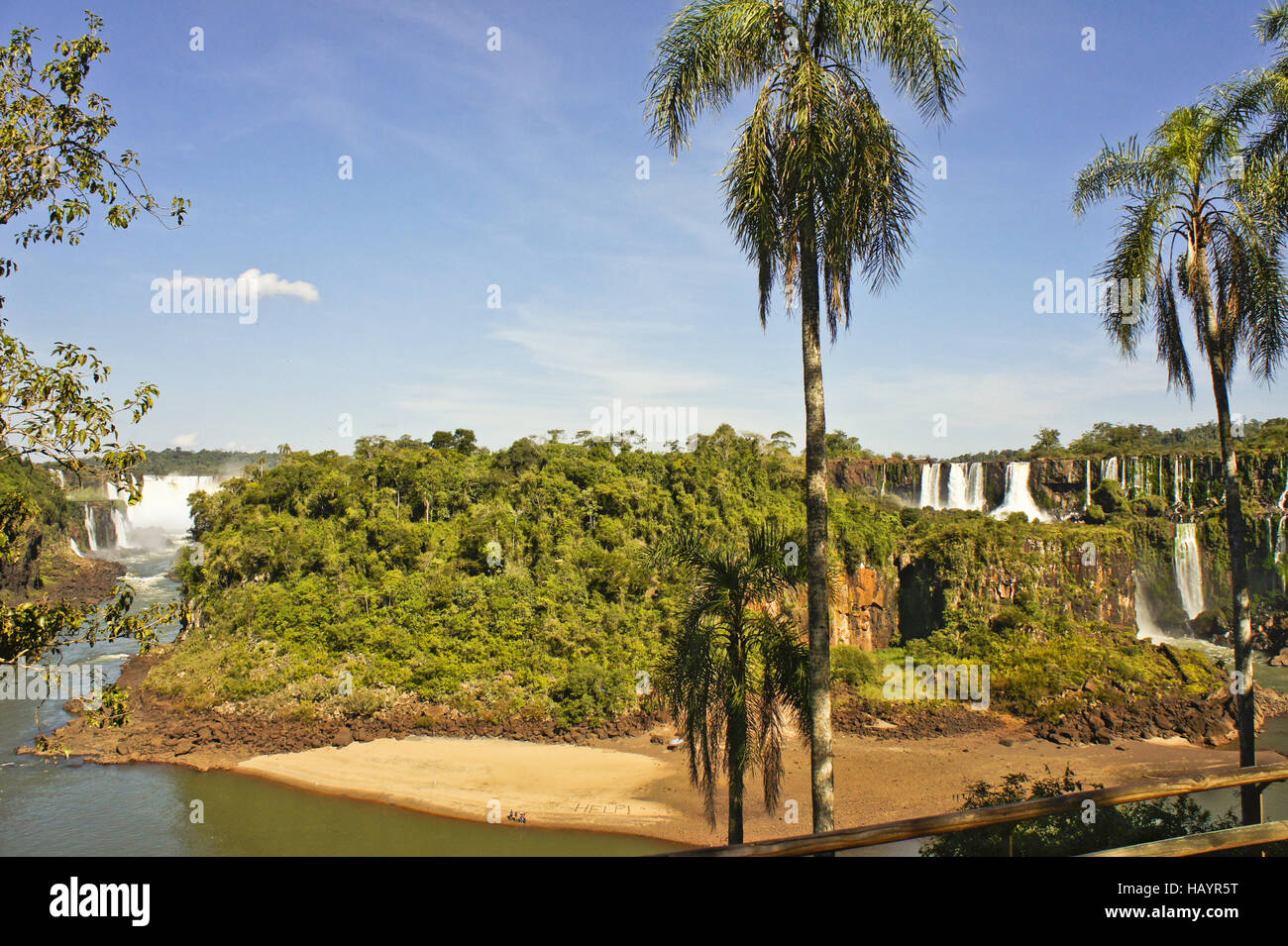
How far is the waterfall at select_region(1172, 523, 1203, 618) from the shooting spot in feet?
127

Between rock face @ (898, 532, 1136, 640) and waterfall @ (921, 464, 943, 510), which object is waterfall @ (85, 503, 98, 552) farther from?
waterfall @ (921, 464, 943, 510)

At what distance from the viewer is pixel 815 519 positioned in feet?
27.3

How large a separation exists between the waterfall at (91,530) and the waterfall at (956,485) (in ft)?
223

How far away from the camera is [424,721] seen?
2544cm

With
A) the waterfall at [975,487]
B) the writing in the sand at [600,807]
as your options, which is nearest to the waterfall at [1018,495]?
the waterfall at [975,487]

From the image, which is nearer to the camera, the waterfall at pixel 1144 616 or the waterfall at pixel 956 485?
the waterfall at pixel 1144 616

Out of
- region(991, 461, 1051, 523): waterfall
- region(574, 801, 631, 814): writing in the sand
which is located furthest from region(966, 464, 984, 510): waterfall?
region(574, 801, 631, 814): writing in the sand

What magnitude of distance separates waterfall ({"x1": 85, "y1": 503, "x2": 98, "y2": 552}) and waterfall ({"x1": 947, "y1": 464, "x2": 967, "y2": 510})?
67.9 metres

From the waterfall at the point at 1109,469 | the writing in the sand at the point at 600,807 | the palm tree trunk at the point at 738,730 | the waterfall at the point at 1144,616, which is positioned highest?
the waterfall at the point at 1109,469

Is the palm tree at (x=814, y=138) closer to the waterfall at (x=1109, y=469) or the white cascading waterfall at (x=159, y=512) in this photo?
the waterfall at (x=1109, y=469)

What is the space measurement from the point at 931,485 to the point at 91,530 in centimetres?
6721

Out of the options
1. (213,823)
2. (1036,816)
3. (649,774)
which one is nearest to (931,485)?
(649,774)

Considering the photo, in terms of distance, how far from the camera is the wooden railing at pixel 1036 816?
3277 millimetres
